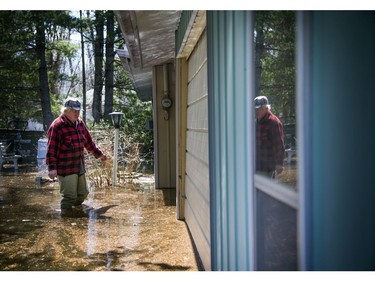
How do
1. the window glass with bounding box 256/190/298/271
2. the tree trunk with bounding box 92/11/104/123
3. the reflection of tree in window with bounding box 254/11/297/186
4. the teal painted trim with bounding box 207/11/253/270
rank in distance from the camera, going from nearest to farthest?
the window glass with bounding box 256/190/298/271 < the teal painted trim with bounding box 207/11/253/270 < the reflection of tree in window with bounding box 254/11/297/186 < the tree trunk with bounding box 92/11/104/123

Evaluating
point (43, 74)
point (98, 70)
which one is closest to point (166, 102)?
point (43, 74)

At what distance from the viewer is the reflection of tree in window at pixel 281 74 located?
166 inches

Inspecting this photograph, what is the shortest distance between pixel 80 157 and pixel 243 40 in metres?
4.55

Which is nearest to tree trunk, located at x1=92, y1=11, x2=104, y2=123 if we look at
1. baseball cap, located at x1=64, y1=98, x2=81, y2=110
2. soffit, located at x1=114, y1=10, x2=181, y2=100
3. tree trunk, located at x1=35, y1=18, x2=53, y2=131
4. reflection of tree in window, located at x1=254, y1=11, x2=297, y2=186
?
tree trunk, located at x1=35, y1=18, x2=53, y2=131

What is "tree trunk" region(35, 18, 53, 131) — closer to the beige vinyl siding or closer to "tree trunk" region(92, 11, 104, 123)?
"tree trunk" region(92, 11, 104, 123)

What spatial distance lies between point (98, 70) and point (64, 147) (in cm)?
1439

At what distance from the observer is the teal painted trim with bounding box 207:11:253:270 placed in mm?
2117

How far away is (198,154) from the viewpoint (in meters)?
4.05

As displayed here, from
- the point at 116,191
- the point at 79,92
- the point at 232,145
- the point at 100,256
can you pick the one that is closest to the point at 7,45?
the point at 79,92

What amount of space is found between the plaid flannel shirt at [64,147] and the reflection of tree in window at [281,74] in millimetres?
2717

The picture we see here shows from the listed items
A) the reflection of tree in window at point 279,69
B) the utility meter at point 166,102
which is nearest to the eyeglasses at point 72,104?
the utility meter at point 166,102

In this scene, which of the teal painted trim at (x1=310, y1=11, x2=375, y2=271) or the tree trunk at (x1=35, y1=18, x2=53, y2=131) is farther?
the tree trunk at (x1=35, y1=18, x2=53, y2=131)

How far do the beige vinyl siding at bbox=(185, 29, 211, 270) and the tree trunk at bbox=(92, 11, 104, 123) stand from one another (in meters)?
13.7

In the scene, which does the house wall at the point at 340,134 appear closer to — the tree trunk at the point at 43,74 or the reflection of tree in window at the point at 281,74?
the reflection of tree in window at the point at 281,74
